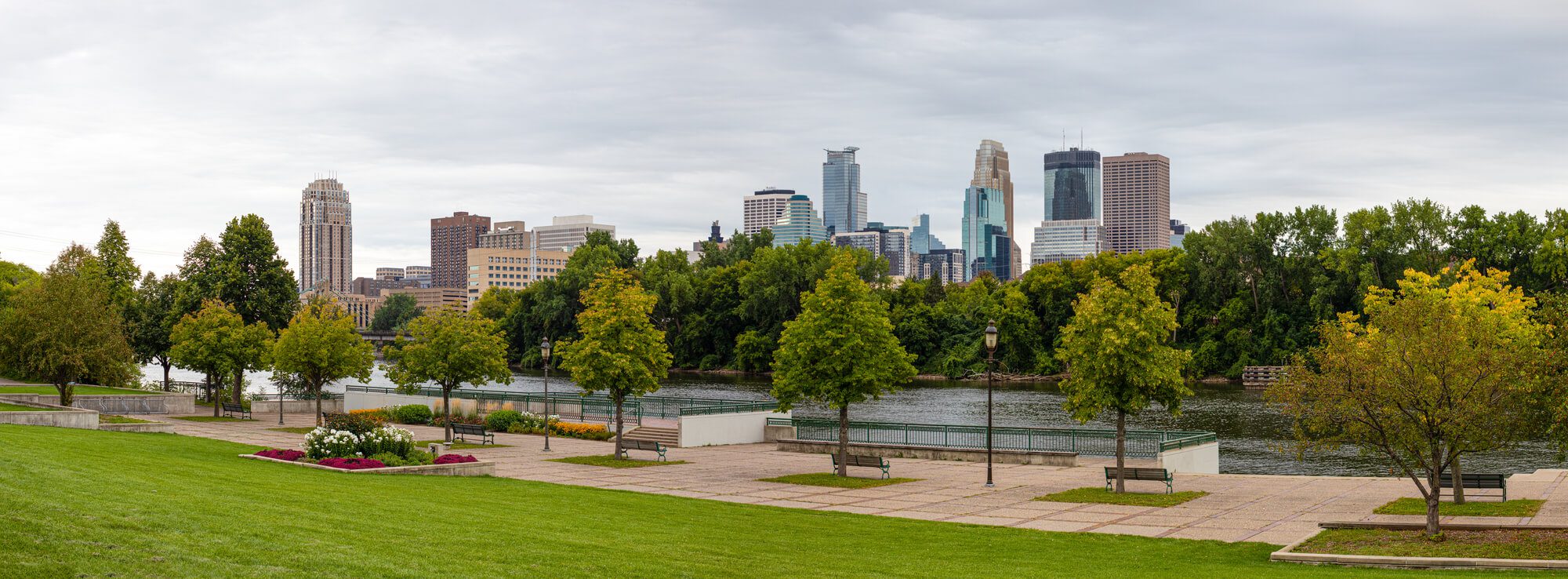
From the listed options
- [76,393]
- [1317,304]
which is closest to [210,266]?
[76,393]

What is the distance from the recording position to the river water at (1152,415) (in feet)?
138

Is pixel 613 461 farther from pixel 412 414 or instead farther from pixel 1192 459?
pixel 412 414

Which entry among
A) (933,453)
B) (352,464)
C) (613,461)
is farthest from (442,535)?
(933,453)

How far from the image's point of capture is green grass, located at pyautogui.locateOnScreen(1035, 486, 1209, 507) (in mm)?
25812

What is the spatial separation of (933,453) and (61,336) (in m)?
30.3

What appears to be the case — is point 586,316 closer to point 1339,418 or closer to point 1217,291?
point 1339,418

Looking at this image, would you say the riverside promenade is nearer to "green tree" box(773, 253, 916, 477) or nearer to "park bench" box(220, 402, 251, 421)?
"green tree" box(773, 253, 916, 477)

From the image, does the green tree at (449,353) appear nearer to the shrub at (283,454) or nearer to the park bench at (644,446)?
the park bench at (644,446)

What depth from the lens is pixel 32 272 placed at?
3479 inches

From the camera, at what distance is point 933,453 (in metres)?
37.0

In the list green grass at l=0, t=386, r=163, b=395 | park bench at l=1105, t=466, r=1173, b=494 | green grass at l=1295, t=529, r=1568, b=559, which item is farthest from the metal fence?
green grass at l=0, t=386, r=163, b=395

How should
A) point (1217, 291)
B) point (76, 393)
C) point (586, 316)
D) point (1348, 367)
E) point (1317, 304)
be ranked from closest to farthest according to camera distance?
point (1348, 367) → point (586, 316) → point (76, 393) → point (1317, 304) → point (1217, 291)

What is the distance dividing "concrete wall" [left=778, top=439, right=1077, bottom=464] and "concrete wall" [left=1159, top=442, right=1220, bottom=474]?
3048 mm

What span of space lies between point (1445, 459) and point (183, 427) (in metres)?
39.5
